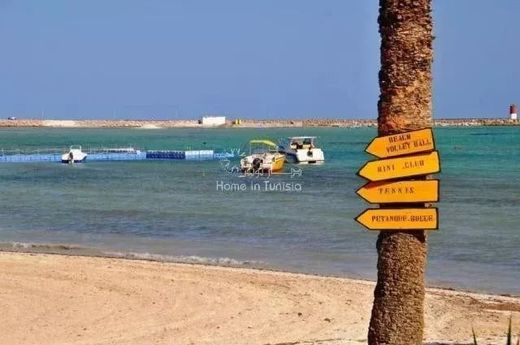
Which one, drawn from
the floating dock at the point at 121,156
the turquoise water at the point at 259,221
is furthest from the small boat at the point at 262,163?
the floating dock at the point at 121,156

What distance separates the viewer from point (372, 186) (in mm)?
6188

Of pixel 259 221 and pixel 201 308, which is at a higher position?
pixel 259 221

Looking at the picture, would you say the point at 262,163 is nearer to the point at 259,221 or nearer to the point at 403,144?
the point at 259,221

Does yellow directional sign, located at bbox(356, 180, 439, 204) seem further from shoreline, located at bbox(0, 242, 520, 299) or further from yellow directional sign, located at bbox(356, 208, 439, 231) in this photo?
shoreline, located at bbox(0, 242, 520, 299)

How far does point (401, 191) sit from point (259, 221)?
58.3ft

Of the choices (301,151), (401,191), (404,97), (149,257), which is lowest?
(149,257)

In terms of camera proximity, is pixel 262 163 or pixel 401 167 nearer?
pixel 401 167

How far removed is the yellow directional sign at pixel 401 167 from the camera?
603 cm

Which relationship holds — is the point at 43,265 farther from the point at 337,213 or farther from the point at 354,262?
the point at 337,213

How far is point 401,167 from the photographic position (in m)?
6.09

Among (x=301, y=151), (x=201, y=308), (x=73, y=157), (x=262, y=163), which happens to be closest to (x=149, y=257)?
(x=201, y=308)

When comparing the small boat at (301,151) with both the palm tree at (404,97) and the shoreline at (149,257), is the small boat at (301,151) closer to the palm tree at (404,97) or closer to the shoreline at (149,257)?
the shoreline at (149,257)

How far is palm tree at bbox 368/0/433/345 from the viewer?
609 centimetres

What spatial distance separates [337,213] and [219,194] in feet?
26.4
